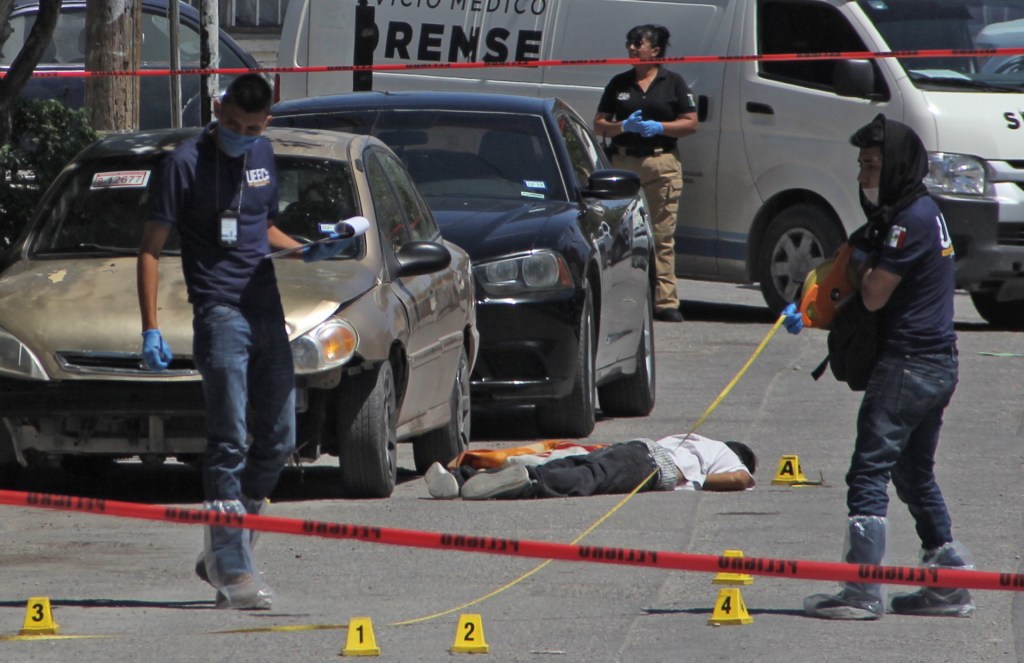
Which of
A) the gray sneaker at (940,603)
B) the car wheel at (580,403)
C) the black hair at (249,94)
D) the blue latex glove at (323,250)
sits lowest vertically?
the car wheel at (580,403)

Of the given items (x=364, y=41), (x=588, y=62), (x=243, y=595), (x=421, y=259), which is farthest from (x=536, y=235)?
(x=364, y=41)

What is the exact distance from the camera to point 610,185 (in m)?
10.3

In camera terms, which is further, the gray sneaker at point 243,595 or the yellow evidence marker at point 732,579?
the yellow evidence marker at point 732,579

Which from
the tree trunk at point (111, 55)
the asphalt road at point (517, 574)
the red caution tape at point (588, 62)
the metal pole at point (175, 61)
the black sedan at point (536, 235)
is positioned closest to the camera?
the asphalt road at point (517, 574)

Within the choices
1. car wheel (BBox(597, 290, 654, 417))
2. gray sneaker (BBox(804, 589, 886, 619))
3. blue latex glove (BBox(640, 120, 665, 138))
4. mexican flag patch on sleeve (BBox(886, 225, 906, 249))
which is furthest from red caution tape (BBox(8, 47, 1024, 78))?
gray sneaker (BBox(804, 589, 886, 619))

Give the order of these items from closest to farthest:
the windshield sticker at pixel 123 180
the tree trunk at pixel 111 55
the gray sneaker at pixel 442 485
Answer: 1. the gray sneaker at pixel 442 485
2. the windshield sticker at pixel 123 180
3. the tree trunk at pixel 111 55

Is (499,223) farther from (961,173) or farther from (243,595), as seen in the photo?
(961,173)

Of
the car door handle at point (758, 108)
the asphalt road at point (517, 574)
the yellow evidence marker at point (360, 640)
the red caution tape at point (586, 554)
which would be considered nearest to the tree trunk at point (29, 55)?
the asphalt road at point (517, 574)

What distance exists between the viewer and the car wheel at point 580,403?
9.95 m

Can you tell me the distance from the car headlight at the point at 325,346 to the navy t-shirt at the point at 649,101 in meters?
7.12

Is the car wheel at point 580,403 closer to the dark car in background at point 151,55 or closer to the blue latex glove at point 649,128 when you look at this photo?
the blue latex glove at point 649,128

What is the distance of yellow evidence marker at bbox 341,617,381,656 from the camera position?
5.63 metres

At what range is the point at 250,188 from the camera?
21.2 feet

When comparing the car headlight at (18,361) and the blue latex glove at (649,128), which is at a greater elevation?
the car headlight at (18,361)
